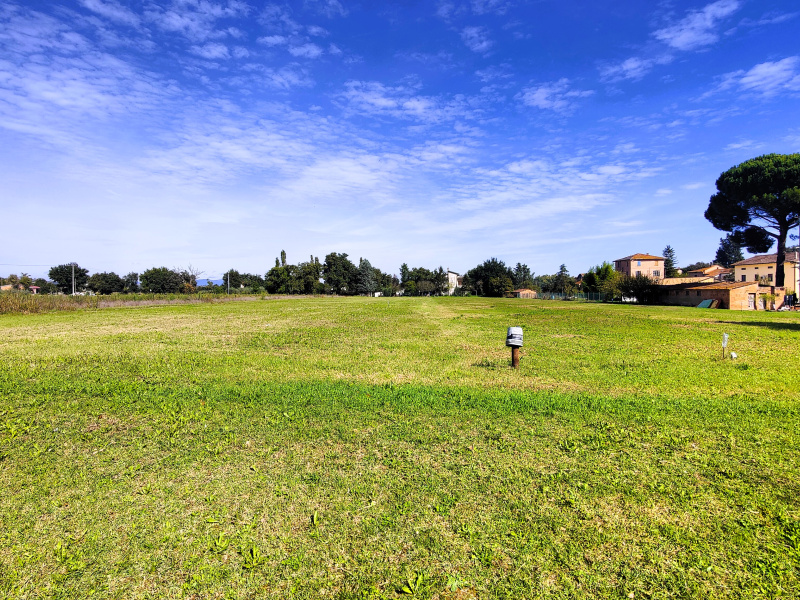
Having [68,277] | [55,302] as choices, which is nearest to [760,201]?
[55,302]

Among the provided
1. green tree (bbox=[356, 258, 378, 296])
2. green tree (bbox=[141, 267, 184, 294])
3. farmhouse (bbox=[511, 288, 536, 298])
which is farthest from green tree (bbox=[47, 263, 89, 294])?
farmhouse (bbox=[511, 288, 536, 298])

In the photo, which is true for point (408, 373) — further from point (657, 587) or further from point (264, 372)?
point (657, 587)

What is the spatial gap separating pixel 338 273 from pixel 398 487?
10896cm

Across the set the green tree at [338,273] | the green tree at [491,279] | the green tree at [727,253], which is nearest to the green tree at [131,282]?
the green tree at [338,273]

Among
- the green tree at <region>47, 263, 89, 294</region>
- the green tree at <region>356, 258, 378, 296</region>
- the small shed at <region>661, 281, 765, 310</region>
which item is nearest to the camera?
the small shed at <region>661, 281, 765, 310</region>

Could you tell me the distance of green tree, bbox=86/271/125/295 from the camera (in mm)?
105562

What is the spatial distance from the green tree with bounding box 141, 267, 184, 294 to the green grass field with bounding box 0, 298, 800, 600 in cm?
9595

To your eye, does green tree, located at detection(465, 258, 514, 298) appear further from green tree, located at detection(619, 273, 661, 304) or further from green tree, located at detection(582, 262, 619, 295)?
green tree, located at detection(619, 273, 661, 304)

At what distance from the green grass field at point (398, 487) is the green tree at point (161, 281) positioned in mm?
95945

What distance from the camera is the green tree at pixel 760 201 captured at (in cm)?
4350

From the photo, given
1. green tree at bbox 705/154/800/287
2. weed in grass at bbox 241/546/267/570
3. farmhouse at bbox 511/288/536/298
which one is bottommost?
weed in grass at bbox 241/546/267/570

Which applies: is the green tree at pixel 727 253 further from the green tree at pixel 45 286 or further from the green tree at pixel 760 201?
the green tree at pixel 45 286

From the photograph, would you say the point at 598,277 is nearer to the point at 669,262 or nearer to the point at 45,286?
the point at 669,262

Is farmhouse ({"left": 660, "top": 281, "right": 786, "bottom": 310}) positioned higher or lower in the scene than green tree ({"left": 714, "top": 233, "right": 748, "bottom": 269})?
lower
